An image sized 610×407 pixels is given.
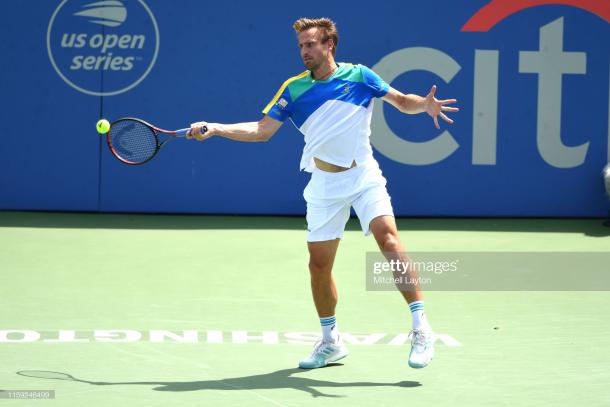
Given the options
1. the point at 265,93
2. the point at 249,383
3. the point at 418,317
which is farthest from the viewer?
the point at 265,93

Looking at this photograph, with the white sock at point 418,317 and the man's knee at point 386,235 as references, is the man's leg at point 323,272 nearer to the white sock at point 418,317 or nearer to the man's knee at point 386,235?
the man's knee at point 386,235

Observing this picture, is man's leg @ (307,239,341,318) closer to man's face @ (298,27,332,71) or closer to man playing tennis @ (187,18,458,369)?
man playing tennis @ (187,18,458,369)

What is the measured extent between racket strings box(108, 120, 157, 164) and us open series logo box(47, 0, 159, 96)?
15.8 ft

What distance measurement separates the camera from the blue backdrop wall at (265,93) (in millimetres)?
11875

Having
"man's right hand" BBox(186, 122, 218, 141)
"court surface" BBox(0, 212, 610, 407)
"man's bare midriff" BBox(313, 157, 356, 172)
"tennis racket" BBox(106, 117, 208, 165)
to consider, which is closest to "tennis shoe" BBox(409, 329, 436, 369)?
"court surface" BBox(0, 212, 610, 407)

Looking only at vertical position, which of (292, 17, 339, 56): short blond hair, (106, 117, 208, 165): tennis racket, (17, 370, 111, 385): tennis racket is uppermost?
(292, 17, 339, 56): short blond hair

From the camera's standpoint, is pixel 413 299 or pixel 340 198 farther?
pixel 340 198

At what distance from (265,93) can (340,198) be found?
17.6 ft

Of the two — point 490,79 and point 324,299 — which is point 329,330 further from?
point 490,79

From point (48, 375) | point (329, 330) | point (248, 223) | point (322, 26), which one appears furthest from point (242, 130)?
point (248, 223)

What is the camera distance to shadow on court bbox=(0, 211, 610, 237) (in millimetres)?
11586

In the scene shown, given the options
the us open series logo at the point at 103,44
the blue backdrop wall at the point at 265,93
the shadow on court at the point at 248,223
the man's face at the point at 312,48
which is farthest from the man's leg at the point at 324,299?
the us open series logo at the point at 103,44

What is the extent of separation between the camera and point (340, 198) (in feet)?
22.1

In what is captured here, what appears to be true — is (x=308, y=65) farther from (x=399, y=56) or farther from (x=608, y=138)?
(x=608, y=138)
